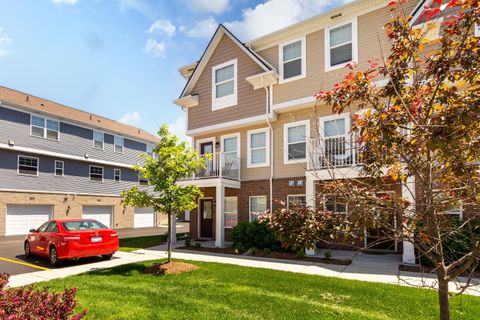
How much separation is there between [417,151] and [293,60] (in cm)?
1134

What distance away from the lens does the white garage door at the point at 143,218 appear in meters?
28.8

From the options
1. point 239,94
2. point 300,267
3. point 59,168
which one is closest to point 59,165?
point 59,168

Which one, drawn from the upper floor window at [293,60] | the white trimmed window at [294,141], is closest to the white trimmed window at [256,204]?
the white trimmed window at [294,141]

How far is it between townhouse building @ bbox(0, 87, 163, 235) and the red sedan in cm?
1213

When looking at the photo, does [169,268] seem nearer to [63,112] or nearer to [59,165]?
[59,165]

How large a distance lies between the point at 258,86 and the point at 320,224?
11350 mm

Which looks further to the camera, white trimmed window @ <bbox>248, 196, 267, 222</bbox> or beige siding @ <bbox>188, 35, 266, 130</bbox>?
beige siding @ <bbox>188, 35, 266, 130</bbox>

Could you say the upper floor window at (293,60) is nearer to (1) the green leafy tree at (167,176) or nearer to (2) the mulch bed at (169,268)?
(1) the green leafy tree at (167,176)

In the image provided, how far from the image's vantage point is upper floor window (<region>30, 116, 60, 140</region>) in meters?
21.9

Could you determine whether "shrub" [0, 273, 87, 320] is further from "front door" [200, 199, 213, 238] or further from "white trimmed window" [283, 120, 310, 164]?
"front door" [200, 199, 213, 238]

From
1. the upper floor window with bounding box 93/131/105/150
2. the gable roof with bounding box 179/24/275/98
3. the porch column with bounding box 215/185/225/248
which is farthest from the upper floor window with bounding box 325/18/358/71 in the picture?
the upper floor window with bounding box 93/131/105/150

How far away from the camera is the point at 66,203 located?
23.4m

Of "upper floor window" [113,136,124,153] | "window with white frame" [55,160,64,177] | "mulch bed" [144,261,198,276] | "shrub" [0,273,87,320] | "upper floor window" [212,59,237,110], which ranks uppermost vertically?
"upper floor window" [212,59,237,110]

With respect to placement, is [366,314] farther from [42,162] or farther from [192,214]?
[42,162]
